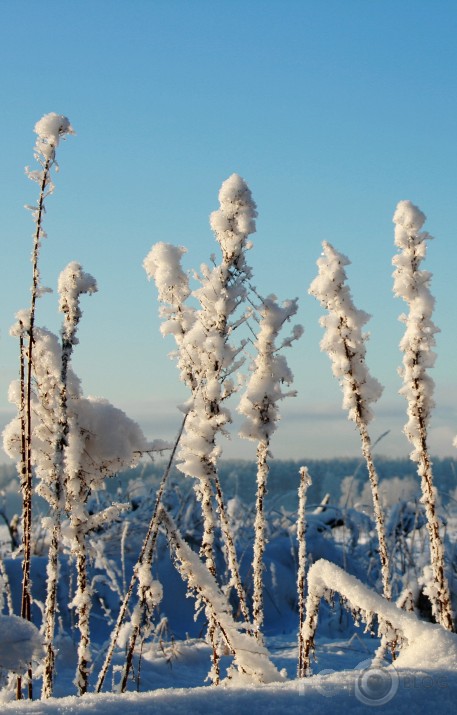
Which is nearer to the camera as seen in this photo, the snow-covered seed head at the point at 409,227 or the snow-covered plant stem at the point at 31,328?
the snow-covered plant stem at the point at 31,328

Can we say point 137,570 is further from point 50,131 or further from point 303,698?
point 50,131

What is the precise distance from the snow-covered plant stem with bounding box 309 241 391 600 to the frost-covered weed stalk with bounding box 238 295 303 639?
0.36m

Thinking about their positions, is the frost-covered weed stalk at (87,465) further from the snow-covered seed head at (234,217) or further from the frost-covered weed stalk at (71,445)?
the snow-covered seed head at (234,217)

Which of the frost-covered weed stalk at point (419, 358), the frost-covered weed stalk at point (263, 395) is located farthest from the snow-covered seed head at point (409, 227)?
the frost-covered weed stalk at point (263, 395)

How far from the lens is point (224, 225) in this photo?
123 inches

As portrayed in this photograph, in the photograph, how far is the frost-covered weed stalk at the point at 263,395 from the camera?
3061 millimetres

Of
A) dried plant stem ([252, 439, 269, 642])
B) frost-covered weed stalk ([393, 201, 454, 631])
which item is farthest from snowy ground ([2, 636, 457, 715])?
frost-covered weed stalk ([393, 201, 454, 631])

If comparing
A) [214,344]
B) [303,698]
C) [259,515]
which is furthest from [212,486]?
[303,698]

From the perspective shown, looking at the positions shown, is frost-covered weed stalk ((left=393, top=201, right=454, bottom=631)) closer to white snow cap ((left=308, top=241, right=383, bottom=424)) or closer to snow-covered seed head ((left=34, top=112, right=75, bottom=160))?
white snow cap ((left=308, top=241, right=383, bottom=424))

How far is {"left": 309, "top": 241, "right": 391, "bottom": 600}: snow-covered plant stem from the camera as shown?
345cm

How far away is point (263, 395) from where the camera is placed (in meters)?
3.11

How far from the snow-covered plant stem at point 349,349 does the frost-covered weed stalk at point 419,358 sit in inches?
7.5

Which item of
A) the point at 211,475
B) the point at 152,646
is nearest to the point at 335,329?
the point at 211,475

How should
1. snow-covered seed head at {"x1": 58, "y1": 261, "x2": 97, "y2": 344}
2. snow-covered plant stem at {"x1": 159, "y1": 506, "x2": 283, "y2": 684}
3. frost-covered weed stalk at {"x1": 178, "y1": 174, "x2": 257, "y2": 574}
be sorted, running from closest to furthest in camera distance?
1. snow-covered plant stem at {"x1": 159, "y1": 506, "x2": 283, "y2": 684}
2. snow-covered seed head at {"x1": 58, "y1": 261, "x2": 97, "y2": 344}
3. frost-covered weed stalk at {"x1": 178, "y1": 174, "x2": 257, "y2": 574}
